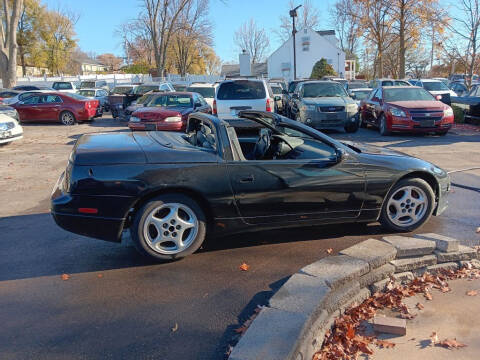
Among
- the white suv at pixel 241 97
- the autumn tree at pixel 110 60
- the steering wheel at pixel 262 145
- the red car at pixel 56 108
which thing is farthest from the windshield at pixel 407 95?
the autumn tree at pixel 110 60

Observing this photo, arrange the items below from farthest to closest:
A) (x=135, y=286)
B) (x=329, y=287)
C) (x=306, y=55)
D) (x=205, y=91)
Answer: (x=306, y=55) → (x=205, y=91) → (x=135, y=286) → (x=329, y=287)

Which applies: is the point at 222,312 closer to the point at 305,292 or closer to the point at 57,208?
the point at 305,292

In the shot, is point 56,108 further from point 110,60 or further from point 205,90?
point 110,60

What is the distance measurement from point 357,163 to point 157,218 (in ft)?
7.30

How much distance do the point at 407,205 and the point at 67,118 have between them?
16.6 m

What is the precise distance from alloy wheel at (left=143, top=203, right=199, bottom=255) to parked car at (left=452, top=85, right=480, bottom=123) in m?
13.9

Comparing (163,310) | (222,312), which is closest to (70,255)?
(163,310)

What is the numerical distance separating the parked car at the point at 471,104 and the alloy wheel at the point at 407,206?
466 inches

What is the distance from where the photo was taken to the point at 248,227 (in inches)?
175

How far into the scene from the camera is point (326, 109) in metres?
13.5

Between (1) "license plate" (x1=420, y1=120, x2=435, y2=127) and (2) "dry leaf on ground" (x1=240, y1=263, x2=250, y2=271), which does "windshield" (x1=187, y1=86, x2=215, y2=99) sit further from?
(2) "dry leaf on ground" (x1=240, y1=263, x2=250, y2=271)

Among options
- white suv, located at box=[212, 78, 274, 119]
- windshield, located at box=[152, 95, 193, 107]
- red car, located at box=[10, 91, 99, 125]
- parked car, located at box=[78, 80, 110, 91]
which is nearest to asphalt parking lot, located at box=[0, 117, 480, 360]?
white suv, located at box=[212, 78, 274, 119]

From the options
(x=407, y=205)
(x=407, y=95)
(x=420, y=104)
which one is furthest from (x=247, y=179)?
(x=407, y=95)

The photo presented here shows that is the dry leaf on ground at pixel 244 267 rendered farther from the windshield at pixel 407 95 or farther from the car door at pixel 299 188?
the windshield at pixel 407 95
